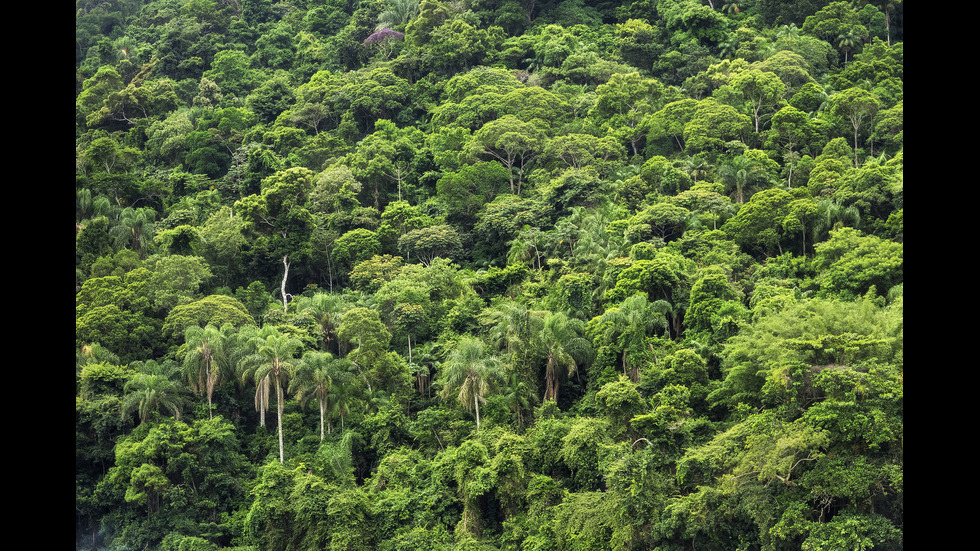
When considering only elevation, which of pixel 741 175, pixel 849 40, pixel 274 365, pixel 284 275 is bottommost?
pixel 274 365

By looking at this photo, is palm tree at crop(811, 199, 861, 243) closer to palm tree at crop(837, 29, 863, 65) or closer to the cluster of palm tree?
the cluster of palm tree

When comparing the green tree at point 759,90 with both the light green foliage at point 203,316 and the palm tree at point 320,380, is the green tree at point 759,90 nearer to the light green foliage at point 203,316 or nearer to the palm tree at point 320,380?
the palm tree at point 320,380

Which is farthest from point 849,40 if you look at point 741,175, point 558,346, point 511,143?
point 558,346

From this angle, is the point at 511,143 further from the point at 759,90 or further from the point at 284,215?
the point at 759,90

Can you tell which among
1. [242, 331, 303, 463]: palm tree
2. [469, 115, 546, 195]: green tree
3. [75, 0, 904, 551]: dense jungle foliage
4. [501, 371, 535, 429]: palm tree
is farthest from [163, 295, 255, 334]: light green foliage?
[469, 115, 546, 195]: green tree
